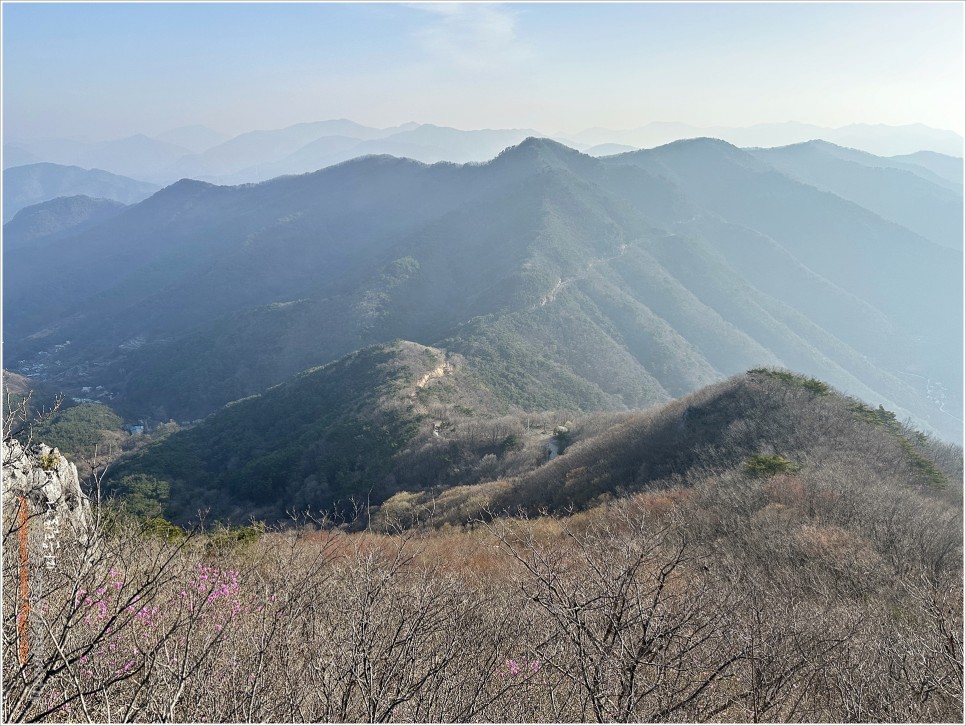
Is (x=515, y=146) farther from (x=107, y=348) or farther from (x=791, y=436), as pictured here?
(x=791, y=436)

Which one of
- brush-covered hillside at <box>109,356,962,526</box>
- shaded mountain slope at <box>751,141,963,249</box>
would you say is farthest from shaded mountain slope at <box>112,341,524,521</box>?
shaded mountain slope at <box>751,141,963,249</box>

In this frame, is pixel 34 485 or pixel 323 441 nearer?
pixel 34 485

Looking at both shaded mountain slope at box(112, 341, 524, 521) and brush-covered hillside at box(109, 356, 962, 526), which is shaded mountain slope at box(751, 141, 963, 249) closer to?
shaded mountain slope at box(112, 341, 524, 521)

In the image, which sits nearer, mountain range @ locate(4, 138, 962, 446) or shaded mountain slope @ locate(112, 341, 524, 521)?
shaded mountain slope @ locate(112, 341, 524, 521)

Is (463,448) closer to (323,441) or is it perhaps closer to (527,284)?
(323,441)

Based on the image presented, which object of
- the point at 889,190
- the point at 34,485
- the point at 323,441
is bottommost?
the point at 323,441

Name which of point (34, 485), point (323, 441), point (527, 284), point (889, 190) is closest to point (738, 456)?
point (34, 485)

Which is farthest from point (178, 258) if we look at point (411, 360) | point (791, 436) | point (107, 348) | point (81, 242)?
point (791, 436)

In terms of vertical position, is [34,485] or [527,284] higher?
[34,485]
